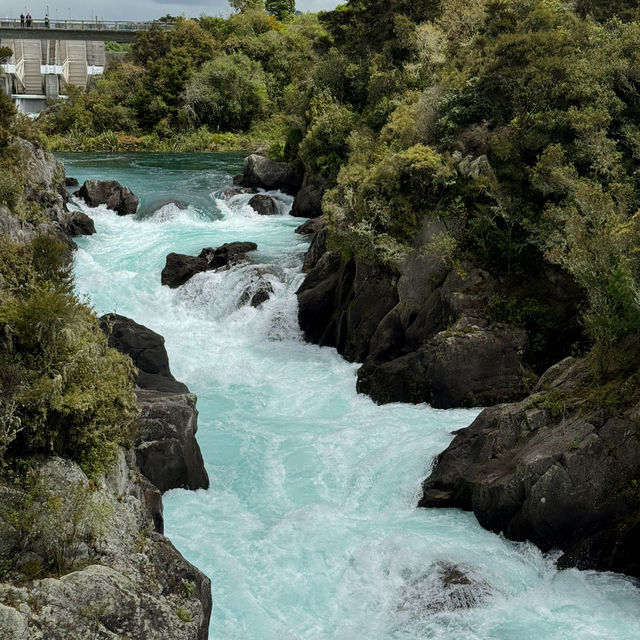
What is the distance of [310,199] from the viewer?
115 ft

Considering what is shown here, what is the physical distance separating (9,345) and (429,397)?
1006 cm

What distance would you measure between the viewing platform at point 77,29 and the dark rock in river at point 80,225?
37.6 m

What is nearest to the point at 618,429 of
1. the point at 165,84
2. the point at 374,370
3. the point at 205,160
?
the point at 374,370

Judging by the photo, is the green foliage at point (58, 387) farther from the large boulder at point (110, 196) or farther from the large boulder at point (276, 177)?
the large boulder at point (276, 177)

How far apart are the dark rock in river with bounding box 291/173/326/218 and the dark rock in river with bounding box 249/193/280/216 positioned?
2.59ft

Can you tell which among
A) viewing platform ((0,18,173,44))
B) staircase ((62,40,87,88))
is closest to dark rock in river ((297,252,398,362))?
viewing platform ((0,18,173,44))

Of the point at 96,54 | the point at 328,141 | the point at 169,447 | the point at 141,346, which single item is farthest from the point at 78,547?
the point at 96,54

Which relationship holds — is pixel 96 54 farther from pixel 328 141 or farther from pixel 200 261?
pixel 200 261

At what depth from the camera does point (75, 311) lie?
11.8 metres

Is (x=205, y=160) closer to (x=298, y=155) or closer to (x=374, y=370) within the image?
(x=298, y=155)

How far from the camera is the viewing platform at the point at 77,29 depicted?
6494 centimetres

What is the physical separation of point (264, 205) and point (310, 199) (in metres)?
1.98

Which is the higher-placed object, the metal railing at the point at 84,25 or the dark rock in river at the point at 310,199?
the metal railing at the point at 84,25

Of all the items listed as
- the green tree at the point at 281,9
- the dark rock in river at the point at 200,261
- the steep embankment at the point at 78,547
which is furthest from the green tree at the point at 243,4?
the steep embankment at the point at 78,547
